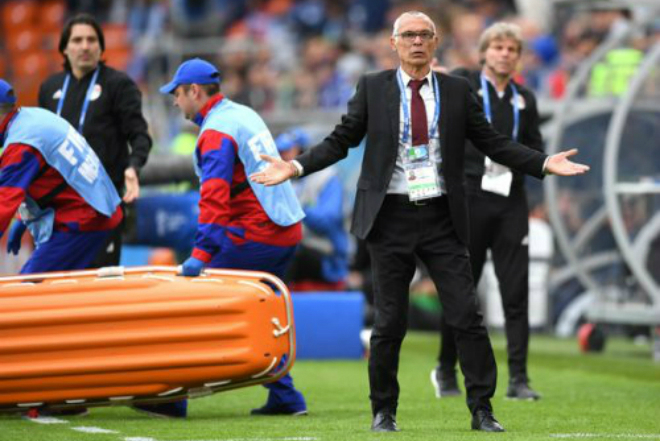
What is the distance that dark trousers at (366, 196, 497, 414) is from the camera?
26.5ft

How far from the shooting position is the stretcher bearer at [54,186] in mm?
8922

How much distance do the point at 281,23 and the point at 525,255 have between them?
52.5 ft

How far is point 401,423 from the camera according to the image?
869 centimetres

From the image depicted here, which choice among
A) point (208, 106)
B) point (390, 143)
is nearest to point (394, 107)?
point (390, 143)

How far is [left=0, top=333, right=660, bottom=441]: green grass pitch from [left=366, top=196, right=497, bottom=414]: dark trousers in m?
0.28

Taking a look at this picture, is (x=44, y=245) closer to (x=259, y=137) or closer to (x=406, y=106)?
(x=259, y=137)

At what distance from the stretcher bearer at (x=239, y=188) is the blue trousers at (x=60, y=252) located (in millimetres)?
795

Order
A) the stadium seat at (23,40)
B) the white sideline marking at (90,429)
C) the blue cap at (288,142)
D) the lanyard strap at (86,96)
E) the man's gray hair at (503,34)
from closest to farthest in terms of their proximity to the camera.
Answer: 1. the white sideline marking at (90,429)
2. the lanyard strap at (86,96)
3. the man's gray hair at (503,34)
4. the blue cap at (288,142)
5. the stadium seat at (23,40)

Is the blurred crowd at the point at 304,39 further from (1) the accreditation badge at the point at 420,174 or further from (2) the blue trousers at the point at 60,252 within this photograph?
(1) the accreditation badge at the point at 420,174

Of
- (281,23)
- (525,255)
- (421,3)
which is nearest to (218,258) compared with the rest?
(525,255)

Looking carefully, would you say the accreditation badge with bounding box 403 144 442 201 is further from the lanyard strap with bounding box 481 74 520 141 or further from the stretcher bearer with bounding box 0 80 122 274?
the lanyard strap with bounding box 481 74 520 141

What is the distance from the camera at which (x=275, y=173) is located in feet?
25.7

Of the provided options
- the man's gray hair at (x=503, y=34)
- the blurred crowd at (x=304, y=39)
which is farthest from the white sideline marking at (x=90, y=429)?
the blurred crowd at (x=304, y=39)

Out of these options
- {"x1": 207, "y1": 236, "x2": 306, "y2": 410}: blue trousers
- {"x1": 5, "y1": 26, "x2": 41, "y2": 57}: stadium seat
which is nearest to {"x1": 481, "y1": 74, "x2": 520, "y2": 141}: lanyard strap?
{"x1": 207, "y1": 236, "x2": 306, "y2": 410}: blue trousers
